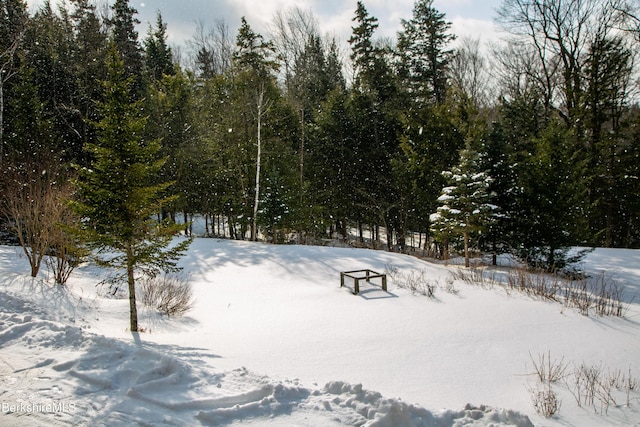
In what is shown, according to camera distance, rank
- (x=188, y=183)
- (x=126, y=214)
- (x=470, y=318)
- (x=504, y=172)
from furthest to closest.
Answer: (x=188, y=183), (x=504, y=172), (x=470, y=318), (x=126, y=214)

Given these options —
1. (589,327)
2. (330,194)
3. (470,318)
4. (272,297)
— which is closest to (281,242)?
(330,194)

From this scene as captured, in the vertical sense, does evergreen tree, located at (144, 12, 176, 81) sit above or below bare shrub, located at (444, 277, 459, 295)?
above

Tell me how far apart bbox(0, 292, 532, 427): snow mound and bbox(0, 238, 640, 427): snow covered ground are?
0.06 ft

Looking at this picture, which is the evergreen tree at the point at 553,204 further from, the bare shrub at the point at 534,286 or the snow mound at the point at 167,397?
the snow mound at the point at 167,397

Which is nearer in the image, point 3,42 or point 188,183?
point 3,42

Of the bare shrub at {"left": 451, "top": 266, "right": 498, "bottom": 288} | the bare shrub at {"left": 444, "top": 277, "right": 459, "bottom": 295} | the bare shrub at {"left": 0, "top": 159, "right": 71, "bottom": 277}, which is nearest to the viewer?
the bare shrub at {"left": 444, "top": 277, "right": 459, "bottom": 295}

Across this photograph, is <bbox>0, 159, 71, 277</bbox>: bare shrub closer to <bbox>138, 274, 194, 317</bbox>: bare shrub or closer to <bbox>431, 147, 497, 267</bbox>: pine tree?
<bbox>138, 274, 194, 317</bbox>: bare shrub

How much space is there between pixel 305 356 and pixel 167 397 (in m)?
2.46

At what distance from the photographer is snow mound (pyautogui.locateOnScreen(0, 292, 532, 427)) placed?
148 inches

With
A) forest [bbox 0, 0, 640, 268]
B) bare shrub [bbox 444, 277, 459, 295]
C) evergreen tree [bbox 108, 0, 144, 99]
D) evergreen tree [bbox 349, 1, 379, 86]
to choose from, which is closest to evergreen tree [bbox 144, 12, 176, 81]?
evergreen tree [bbox 108, 0, 144, 99]

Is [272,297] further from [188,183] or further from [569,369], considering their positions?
[188,183]

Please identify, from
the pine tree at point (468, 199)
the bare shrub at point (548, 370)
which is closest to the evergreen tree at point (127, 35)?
the pine tree at point (468, 199)

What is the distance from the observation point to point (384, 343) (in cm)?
678

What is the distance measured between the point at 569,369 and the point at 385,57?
78.0 feet
